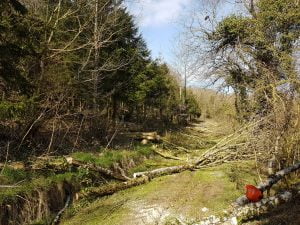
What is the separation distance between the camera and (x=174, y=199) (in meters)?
8.83

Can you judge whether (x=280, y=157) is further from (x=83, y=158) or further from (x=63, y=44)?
(x=63, y=44)

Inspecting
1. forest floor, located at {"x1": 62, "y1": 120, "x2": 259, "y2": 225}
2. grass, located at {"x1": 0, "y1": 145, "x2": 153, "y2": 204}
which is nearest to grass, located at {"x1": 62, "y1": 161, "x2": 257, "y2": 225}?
forest floor, located at {"x1": 62, "y1": 120, "x2": 259, "y2": 225}

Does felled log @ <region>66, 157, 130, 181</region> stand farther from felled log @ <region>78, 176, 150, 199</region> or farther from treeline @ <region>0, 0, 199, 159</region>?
treeline @ <region>0, 0, 199, 159</region>

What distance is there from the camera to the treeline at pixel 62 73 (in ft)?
29.4

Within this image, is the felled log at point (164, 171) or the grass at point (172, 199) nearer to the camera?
the grass at point (172, 199)

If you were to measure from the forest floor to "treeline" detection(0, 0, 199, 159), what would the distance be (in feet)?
8.30

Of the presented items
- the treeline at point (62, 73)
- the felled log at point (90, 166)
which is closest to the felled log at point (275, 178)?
the felled log at point (90, 166)

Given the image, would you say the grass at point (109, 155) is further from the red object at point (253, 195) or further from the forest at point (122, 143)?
the red object at point (253, 195)

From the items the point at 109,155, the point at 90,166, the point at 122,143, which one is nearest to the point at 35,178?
the point at 90,166

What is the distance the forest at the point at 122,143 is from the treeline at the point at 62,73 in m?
0.05

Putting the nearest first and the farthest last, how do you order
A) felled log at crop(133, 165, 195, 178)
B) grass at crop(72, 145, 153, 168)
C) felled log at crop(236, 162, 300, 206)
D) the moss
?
the moss, felled log at crop(236, 162, 300, 206), felled log at crop(133, 165, 195, 178), grass at crop(72, 145, 153, 168)

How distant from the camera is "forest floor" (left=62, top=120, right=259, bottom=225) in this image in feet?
25.5

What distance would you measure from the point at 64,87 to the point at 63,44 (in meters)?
3.02

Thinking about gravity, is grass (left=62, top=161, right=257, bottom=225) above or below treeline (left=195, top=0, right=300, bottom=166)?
below
